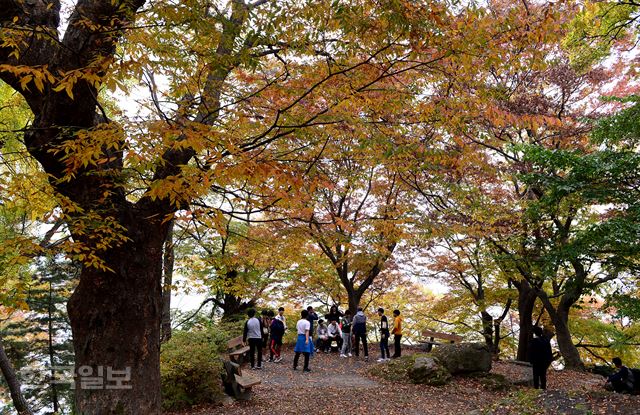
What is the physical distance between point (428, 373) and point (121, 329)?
806cm

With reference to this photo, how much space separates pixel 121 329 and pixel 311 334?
32.4 ft

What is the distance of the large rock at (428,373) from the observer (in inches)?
422

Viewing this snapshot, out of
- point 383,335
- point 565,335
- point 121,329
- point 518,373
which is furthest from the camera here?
point 565,335

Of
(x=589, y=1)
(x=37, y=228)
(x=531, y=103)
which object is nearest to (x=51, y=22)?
(x=589, y=1)

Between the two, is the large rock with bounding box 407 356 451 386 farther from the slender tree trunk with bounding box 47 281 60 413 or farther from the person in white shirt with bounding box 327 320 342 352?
the slender tree trunk with bounding box 47 281 60 413

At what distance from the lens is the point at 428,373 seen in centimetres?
1084

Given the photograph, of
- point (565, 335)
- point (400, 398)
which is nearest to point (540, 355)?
point (400, 398)

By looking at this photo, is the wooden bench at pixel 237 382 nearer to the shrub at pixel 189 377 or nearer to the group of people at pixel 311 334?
the shrub at pixel 189 377

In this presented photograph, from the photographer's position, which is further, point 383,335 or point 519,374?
point 383,335

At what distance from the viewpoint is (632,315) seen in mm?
8820

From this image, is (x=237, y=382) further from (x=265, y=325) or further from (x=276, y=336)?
(x=265, y=325)

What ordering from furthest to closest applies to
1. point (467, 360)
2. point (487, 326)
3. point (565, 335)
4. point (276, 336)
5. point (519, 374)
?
point (487, 326), point (565, 335), point (276, 336), point (519, 374), point (467, 360)

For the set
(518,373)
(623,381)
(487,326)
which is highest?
(487,326)

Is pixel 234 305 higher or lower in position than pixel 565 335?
higher
